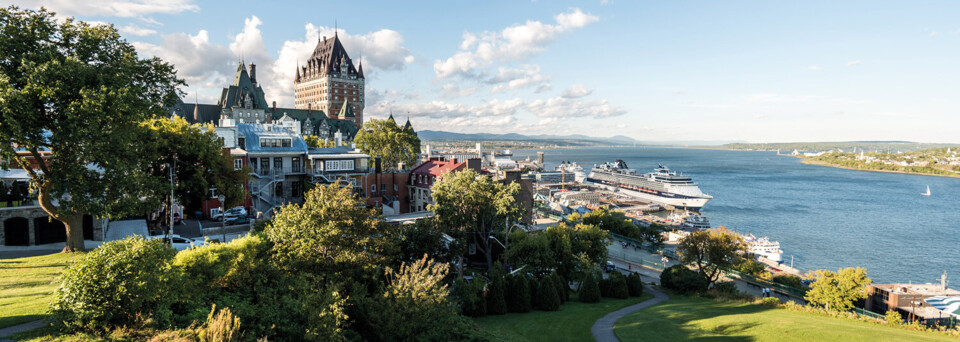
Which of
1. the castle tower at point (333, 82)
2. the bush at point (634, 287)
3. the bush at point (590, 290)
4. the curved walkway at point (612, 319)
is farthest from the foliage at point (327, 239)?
the castle tower at point (333, 82)

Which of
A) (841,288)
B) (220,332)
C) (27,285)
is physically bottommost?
(841,288)

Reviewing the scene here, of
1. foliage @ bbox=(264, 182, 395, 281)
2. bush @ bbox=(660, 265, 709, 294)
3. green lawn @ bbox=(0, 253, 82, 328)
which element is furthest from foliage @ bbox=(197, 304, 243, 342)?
bush @ bbox=(660, 265, 709, 294)

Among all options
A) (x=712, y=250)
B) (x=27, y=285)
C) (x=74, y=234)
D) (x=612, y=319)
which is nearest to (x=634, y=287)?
(x=712, y=250)

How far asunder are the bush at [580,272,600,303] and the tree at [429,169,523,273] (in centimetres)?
622

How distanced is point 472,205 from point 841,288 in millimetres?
24520

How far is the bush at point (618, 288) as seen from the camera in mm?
32812

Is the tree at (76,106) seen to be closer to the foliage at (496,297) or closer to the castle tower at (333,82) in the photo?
the foliage at (496,297)

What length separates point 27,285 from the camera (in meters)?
16.6

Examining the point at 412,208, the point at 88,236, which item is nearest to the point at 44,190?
the point at 88,236

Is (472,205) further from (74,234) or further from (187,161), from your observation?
(74,234)

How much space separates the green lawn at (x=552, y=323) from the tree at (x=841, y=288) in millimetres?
13519

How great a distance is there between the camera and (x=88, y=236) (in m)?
26.4

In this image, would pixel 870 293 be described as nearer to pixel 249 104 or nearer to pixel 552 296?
pixel 552 296

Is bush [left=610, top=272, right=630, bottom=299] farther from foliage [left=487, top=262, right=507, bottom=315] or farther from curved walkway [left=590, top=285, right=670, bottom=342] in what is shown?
foliage [left=487, top=262, right=507, bottom=315]
